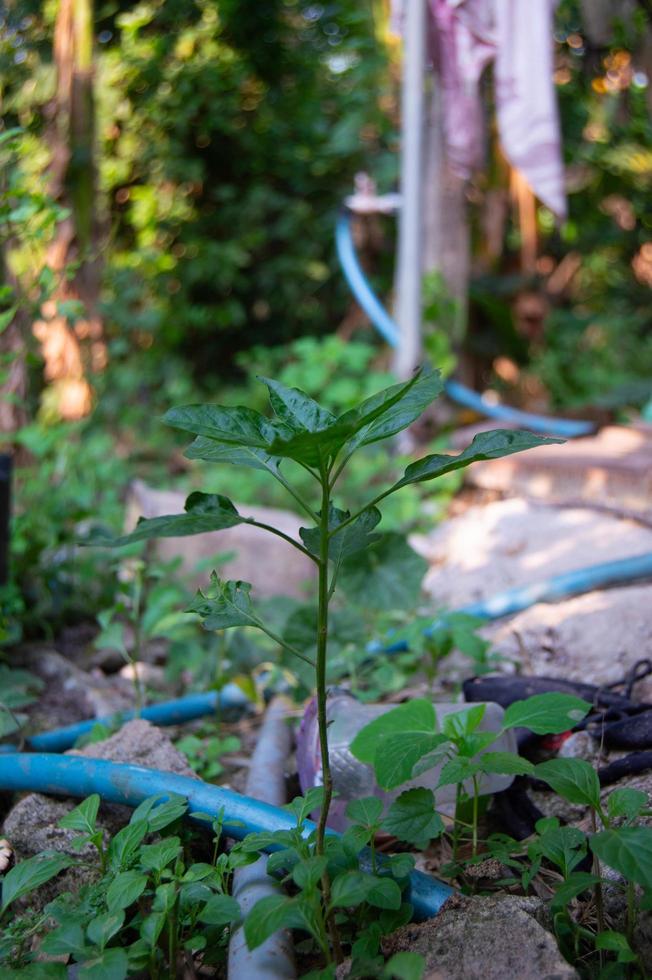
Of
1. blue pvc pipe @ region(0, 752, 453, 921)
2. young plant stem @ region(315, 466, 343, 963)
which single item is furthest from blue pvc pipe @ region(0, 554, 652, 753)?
young plant stem @ region(315, 466, 343, 963)

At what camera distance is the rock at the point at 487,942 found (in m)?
0.92

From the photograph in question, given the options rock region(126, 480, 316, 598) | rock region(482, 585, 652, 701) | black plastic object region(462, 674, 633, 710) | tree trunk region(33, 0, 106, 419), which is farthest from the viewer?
tree trunk region(33, 0, 106, 419)

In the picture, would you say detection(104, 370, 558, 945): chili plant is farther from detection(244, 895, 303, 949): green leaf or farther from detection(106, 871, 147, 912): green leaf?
detection(106, 871, 147, 912): green leaf

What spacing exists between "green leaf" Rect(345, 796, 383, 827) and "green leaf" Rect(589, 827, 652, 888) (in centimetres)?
27

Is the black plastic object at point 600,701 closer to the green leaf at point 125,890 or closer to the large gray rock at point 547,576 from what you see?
the large gray rock at point 547,576

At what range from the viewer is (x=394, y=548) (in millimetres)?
1844

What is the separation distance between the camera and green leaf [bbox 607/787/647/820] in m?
1.02

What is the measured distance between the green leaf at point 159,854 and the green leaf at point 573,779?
0.46 meters

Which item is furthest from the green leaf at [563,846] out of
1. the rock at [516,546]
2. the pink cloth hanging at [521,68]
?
the pink cloth hanging at [521,68]

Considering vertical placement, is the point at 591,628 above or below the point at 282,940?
below

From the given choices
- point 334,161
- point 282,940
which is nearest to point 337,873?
point 282,940

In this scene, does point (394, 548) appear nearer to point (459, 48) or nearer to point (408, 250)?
point (408, 250)

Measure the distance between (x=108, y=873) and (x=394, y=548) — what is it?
0.92 meters

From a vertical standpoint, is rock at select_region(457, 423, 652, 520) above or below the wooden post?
below
